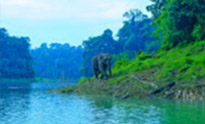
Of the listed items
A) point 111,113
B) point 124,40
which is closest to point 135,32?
point 124,40

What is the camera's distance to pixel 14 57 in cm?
9488

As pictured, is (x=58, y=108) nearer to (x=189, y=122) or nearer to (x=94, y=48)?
(x=189, y=122)

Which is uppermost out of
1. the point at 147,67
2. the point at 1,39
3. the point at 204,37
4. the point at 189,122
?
the point at 1,39

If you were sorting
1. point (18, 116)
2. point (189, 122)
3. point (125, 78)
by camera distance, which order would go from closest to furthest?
point (189, 122) → point (18, 116) → point (125, 78)

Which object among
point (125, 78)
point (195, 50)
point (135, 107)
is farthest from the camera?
point (195, 50)

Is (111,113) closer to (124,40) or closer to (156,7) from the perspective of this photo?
(156,7)

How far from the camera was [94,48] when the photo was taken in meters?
90.6

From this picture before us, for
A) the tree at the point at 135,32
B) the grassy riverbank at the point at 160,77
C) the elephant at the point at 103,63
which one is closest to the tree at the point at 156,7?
the grassy riverbank at the point at 160,77

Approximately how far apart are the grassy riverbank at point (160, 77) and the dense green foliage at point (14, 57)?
5879 cm

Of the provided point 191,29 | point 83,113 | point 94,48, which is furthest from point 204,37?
point 94,48

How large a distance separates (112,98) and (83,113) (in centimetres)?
681

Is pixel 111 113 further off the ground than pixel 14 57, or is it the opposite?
pixel 14 57

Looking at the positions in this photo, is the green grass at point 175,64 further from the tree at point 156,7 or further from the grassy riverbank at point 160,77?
the tree at point 156,7

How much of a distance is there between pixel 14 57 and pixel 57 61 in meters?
28.7
